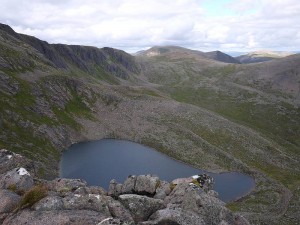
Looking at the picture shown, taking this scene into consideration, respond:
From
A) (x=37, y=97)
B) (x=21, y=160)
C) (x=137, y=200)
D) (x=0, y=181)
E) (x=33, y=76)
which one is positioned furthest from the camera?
(x=33, y=76)

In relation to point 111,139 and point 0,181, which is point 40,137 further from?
point 0,181

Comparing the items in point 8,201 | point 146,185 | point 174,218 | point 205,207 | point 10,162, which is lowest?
point 146,185

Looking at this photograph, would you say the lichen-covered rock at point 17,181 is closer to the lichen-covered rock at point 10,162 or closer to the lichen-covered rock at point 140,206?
the lichen-covered rock at point 10,162

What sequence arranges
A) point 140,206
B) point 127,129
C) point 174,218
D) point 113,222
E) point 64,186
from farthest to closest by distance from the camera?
point 127,129 → point 64,186 → point 140,206 → point 174,218 → point 113,222

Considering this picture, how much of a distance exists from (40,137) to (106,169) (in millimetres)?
30416

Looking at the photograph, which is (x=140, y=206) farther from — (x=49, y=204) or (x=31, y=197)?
(x=31, y=197)

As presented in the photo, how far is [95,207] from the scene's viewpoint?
2981cm

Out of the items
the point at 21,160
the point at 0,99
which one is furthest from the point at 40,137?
the point at 21,160

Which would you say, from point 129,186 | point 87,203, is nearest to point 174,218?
point 87,203

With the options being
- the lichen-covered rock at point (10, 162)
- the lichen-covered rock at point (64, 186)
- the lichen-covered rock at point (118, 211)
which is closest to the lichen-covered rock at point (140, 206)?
the lichen-covered rock at point (118, 211)

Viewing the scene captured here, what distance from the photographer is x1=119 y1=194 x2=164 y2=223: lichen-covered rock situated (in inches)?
1203

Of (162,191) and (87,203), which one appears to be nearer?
(87,203)

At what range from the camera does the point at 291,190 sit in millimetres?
123500

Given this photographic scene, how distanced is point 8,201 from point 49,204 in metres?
4.04
